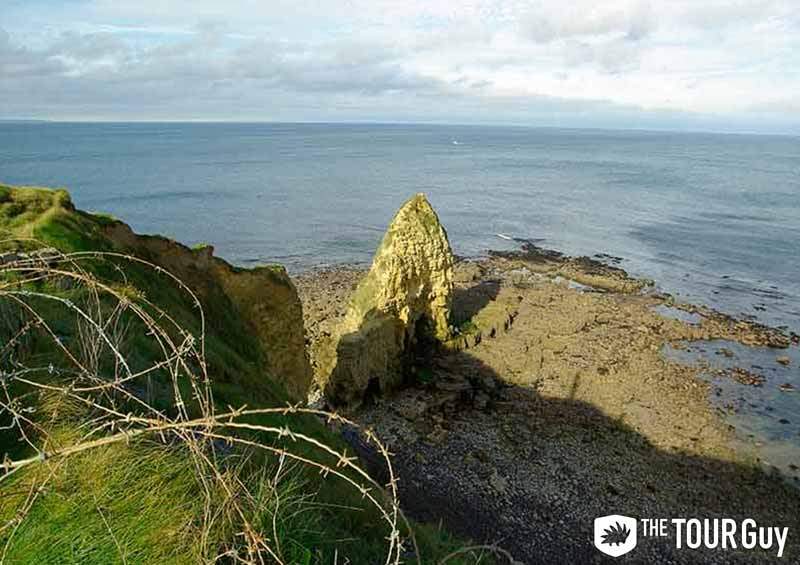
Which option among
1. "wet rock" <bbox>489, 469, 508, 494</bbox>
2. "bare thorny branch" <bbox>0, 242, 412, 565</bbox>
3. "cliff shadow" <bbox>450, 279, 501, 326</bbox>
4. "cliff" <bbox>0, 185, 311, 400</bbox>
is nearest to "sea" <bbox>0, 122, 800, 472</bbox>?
"cliff shadow" <bbox>450, 279, 501, 326</bbox>

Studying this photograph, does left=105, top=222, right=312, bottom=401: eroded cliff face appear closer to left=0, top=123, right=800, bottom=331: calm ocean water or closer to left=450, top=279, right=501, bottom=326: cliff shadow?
left=450, top=279, right=501, bottom=326: cliff shadow

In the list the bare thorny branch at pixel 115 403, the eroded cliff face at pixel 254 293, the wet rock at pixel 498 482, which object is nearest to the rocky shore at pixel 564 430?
the wet rock at pixel 498 482

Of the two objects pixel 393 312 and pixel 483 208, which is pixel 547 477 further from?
pixel 483 208

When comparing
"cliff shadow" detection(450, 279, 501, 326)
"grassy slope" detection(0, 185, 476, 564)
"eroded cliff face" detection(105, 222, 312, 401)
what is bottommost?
"cliff shadow" detection(450, 279, 501, 326)

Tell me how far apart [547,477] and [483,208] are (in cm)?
6175

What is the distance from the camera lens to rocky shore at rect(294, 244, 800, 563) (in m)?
20.7

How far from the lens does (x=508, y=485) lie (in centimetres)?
2239

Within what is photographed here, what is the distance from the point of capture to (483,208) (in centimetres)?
8181

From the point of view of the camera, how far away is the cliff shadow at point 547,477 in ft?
64.6

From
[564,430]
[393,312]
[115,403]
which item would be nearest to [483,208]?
[393,312]

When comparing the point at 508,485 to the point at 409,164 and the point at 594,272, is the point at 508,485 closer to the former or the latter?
the point at 594,272

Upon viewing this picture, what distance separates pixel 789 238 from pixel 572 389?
49429mm

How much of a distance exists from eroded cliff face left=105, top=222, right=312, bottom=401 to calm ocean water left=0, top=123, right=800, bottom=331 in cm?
3424

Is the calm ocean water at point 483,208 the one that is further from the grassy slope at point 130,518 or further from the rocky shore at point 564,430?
the grassy slope at point 130,518
